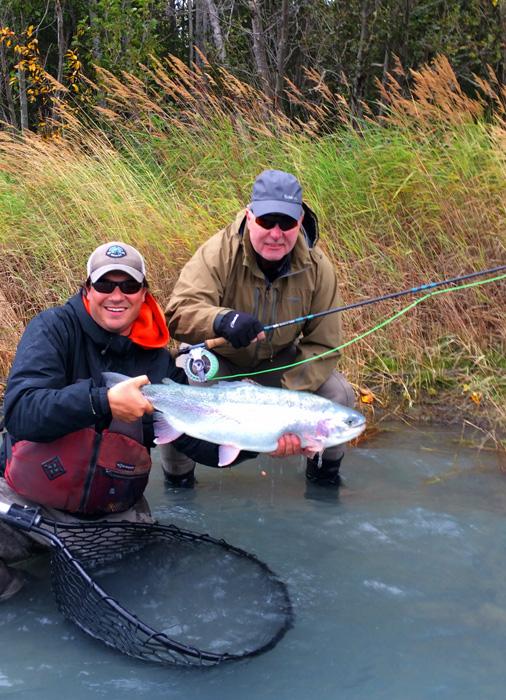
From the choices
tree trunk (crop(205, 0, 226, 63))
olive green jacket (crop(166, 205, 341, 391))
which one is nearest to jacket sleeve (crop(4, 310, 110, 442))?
olive green jacket (crop(166, 205, 341, 391))

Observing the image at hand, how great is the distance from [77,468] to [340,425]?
1.10 meters

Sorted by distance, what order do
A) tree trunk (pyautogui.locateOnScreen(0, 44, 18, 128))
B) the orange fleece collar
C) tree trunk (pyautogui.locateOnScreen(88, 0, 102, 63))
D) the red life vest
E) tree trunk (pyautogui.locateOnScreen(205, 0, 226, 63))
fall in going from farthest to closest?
tree trunk (pyautogui.locateOnScreen(0, 44, 18, 128))
tree trunk (pyautogui.locateOnScreen(205, 0, 226, 63))
tree trunk (pyautogui.locateOnScreen(88, 0, 102, 63))
the orange fleece collar
the red life vest

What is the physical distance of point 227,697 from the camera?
2787 mm

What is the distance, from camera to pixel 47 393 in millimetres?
3105

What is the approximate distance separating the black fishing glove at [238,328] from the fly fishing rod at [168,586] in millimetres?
952

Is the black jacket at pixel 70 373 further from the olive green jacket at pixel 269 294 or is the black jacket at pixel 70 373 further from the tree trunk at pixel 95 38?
the tree trunk at pixel 95 38

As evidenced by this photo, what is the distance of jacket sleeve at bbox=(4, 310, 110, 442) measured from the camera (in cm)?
305

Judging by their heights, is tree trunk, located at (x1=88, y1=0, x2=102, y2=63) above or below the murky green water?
above

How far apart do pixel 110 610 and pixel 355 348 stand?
3.41 meters

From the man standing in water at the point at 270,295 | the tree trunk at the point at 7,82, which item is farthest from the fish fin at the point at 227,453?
the tree trunk at the point at 7,82

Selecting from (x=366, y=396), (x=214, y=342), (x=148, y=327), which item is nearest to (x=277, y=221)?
(x=214, y=342)

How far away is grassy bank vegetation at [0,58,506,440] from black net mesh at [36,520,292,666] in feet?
7.87

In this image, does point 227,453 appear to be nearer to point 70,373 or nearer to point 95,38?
point 70,373

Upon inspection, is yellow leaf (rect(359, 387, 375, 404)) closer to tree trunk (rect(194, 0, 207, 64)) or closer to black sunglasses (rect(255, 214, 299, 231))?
black sunglasses (rect(255, 214, 299, 231))
